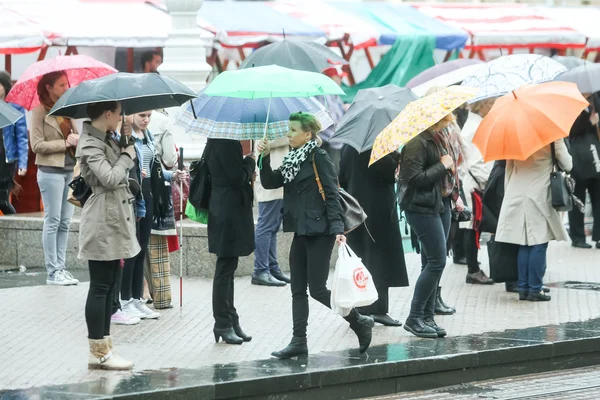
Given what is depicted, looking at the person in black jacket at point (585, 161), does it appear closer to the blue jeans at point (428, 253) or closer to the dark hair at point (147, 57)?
the dark hair at point (147, 57)

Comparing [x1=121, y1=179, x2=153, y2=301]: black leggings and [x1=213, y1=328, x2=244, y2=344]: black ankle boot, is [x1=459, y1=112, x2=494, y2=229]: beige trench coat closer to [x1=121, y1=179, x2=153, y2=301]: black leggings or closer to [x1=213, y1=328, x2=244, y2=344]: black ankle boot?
[x1=121, y1=179, x2=153, y2=301]: black leggings

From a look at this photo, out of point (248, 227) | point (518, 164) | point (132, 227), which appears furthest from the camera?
point (518, 164)

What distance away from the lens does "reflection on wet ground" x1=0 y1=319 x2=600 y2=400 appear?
7.55m

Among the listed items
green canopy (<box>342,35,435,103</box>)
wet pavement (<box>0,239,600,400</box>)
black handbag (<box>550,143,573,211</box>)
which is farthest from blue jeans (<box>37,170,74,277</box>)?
green canopy (<box>342,35,435,103</box>)

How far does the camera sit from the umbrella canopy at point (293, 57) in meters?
12.4

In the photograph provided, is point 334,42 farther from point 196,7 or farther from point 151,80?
point 151,80

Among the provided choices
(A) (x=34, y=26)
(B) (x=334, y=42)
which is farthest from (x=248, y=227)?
(B) (x=334, y=42)

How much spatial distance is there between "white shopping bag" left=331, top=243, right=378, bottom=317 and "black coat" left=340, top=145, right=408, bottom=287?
1.43 metres

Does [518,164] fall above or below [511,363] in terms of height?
above

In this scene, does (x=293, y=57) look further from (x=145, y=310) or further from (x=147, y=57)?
(x=147, y=57)

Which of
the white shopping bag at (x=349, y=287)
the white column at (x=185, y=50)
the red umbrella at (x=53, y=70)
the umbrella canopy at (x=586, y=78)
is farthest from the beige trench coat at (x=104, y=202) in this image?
the umbrella canopy at (x=586, y=78)

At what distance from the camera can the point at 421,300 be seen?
30.9 ft

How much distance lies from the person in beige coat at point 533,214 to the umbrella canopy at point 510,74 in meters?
0.73

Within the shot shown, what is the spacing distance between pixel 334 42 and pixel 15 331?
11297 millimetres
